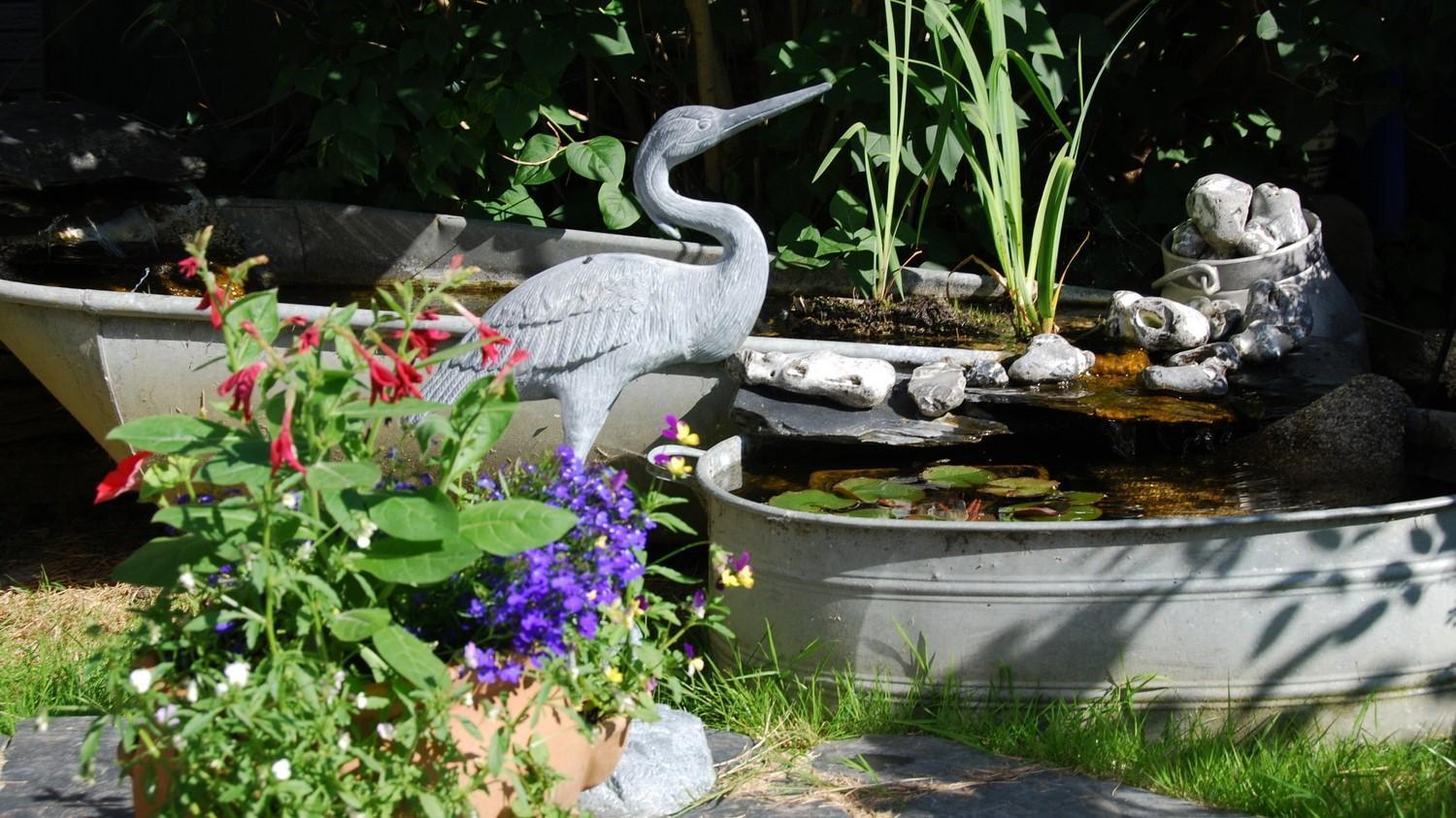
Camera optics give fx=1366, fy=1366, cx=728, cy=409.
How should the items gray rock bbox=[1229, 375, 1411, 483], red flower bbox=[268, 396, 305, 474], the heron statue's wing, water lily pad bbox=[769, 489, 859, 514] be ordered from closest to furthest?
red flower bbox=[268, 396, 305, 474]
the heron statue's wing
water lily pad bbox=[769, 489, 859, 514]
gray rock bbox=[1229, 375, 1411, 483]

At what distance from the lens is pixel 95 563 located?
3.47 m

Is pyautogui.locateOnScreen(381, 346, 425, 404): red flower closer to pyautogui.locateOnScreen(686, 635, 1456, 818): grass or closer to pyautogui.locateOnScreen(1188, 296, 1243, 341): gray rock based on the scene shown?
pyautogui.locateOnScreen(686, 635, 1456, 818): grass

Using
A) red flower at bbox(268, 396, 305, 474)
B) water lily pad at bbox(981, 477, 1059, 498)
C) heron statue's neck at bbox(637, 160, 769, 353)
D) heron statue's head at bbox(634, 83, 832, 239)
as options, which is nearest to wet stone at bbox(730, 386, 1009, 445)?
water lily pad at bbox(981, 477, 1059, 498)

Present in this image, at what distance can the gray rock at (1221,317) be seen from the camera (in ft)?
10.1

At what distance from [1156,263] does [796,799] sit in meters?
2.45

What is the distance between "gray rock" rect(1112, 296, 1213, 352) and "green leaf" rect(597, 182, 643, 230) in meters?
1.40

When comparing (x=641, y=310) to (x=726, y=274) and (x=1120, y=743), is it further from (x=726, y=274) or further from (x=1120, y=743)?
(x=1120, y=743)

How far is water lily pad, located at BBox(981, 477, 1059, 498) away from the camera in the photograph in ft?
8.75

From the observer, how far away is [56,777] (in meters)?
2.14

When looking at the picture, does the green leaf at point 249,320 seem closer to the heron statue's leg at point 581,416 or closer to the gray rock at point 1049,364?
the heron statue's leg at point 581,416

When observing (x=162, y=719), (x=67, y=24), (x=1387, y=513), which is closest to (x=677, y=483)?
(x=1387, y=513)

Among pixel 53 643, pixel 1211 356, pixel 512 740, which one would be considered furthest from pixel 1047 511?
pixel 53 643

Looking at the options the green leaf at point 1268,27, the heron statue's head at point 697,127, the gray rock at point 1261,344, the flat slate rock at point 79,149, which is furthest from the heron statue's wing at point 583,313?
the green leaf at point 1268,27

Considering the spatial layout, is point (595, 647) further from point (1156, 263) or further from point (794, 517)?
point (1156, 263)
